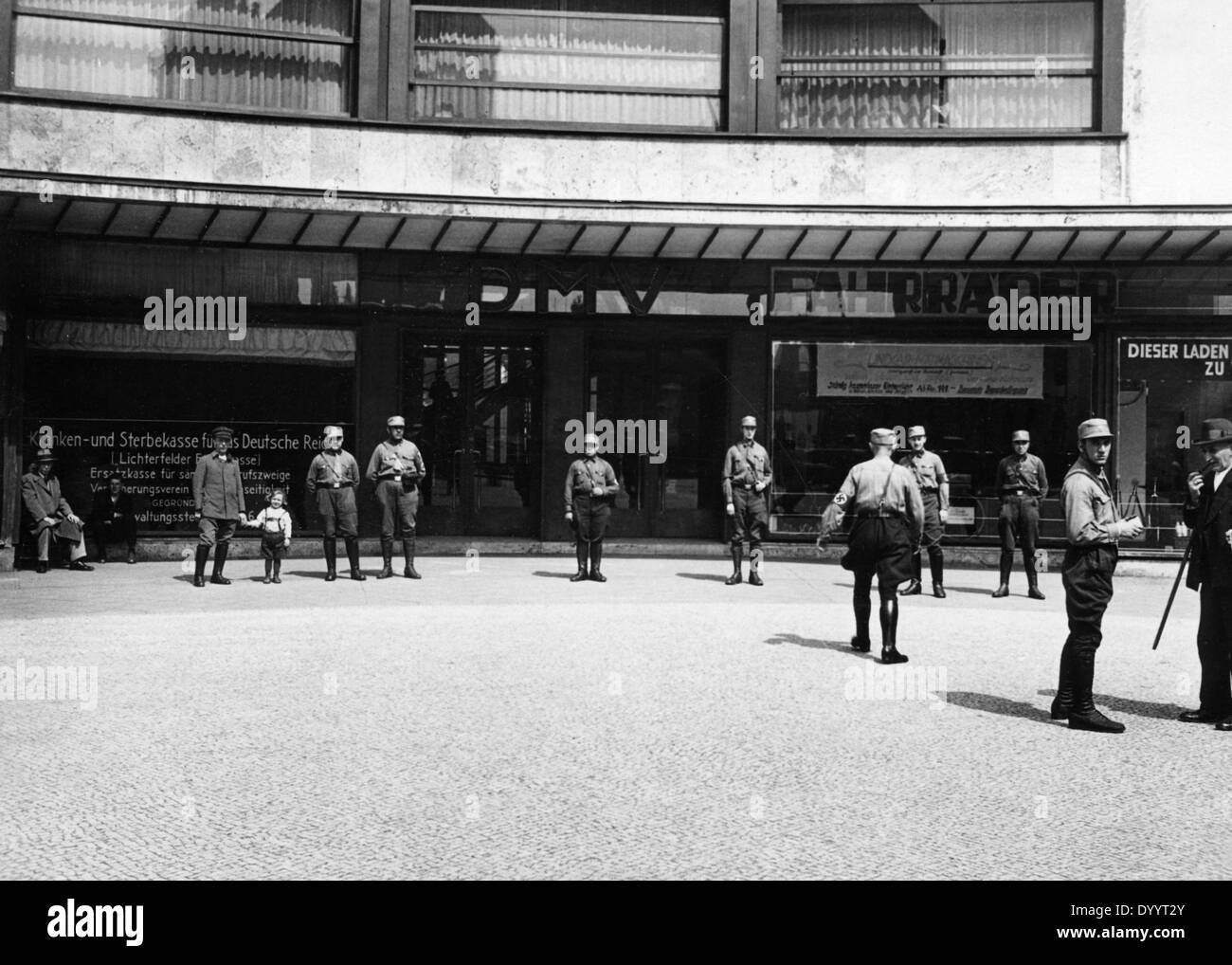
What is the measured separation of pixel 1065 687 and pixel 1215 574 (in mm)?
1204

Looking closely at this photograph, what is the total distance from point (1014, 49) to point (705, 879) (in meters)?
16.4

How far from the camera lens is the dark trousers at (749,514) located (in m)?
15.4

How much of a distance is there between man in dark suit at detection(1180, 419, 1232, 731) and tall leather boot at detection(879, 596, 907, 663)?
2254 millimetres

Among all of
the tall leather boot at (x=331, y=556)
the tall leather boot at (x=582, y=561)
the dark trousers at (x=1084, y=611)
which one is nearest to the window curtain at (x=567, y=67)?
the tall leather boot at (x=582, y=561)

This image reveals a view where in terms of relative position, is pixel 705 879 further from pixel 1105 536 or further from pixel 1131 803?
pixel 1105 536

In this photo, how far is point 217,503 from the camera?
48.5ft

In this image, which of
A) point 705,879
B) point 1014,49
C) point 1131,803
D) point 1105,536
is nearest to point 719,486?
point 1014,49

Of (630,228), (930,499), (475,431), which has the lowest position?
(930,499)

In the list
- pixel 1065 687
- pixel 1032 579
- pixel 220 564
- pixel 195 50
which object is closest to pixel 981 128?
pixel 1032 579

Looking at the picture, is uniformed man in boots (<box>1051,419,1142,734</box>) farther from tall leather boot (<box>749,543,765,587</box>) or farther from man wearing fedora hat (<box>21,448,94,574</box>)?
man wearing fedora hat (<box>21,448,94,574</box>)

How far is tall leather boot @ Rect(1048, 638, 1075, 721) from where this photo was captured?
764 cm

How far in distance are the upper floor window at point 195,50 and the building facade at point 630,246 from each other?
5 cm

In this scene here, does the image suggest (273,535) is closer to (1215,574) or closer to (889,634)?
(889,634)

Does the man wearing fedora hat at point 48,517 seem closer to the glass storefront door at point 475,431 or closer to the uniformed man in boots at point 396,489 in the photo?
the uniformed man in boots at point 396,489
